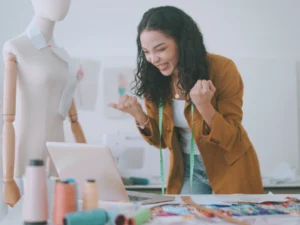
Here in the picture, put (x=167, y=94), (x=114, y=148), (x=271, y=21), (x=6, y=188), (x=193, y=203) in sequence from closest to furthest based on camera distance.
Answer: (x=193, y=203), (x=6, y=188), (x=167, y=94), (x=114, y=148), (x=271, y=21)

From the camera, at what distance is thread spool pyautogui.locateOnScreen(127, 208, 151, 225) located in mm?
964

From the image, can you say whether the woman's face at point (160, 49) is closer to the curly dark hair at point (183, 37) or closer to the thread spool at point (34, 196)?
the curly dark hair at point (183, 37)

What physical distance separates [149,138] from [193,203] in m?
0.47

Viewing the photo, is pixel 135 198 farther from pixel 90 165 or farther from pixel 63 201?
pixel 63 201

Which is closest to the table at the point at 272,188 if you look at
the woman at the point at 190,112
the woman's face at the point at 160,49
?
the woman at the point at 190,112

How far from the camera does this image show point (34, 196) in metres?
0.96

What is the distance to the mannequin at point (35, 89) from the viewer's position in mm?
1524

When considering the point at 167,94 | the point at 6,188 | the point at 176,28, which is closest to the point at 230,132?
the point at 167,94

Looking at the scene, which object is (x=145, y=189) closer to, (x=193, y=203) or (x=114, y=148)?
(x=114, y=148)

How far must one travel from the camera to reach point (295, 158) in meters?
2.57

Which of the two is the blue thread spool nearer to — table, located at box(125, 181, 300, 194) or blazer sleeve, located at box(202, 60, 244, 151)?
table, located at box(125, 181, 300, 194)

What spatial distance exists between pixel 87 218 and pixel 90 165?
266mm

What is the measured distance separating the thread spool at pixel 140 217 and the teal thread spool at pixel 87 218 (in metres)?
0.06

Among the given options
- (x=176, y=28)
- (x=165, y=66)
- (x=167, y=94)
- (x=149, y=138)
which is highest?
(x=176, y=28)
